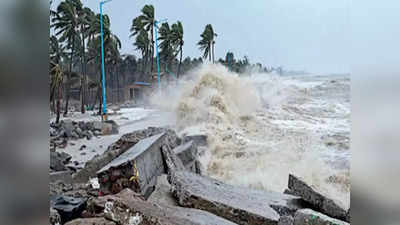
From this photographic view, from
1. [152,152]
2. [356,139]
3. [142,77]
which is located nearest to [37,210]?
[356,139]

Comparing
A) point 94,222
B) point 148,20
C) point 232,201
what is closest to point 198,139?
point 148,20

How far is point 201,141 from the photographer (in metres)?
4.08

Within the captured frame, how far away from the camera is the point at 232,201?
190cm

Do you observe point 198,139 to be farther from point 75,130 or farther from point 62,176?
point 62,176

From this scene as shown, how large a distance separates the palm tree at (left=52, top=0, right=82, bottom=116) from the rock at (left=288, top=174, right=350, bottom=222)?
7.11ft

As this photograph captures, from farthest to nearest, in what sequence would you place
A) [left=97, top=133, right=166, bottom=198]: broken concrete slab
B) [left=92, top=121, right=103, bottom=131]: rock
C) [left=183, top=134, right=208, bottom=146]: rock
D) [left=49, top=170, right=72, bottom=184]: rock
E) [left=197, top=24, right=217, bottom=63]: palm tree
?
[left=183, top=134, right=208, bottom=146]: rock
[left=197, top=24, right=217, bottom=63]: palm tree
[left=92, top=121, right=103, bottom=131]: rock
[left=49, top=170, right=72, bottom=184]: rock
[left=97, top=133, right=166, bottom=198]: broken concrete slab

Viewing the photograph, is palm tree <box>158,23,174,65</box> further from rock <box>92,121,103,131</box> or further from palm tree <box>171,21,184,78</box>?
rock <box>92,121,103,131</box>

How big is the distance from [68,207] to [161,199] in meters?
0.60

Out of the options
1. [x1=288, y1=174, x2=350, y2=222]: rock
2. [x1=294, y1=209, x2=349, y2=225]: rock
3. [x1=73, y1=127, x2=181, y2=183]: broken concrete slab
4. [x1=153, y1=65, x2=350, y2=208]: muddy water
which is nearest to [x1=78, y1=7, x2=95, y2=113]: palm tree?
[x1=73, y1=127, x2=181, y2=183]: broken concrete slab

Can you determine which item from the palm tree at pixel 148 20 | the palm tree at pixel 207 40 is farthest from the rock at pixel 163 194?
the palm tree at pixel 207 40

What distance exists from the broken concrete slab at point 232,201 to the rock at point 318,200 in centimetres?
13

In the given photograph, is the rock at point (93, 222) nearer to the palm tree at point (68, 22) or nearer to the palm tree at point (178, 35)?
the palm tree at point (68, 22)

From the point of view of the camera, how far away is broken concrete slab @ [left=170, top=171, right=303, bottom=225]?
5.71 ft

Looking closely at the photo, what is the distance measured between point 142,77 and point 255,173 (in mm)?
1813
